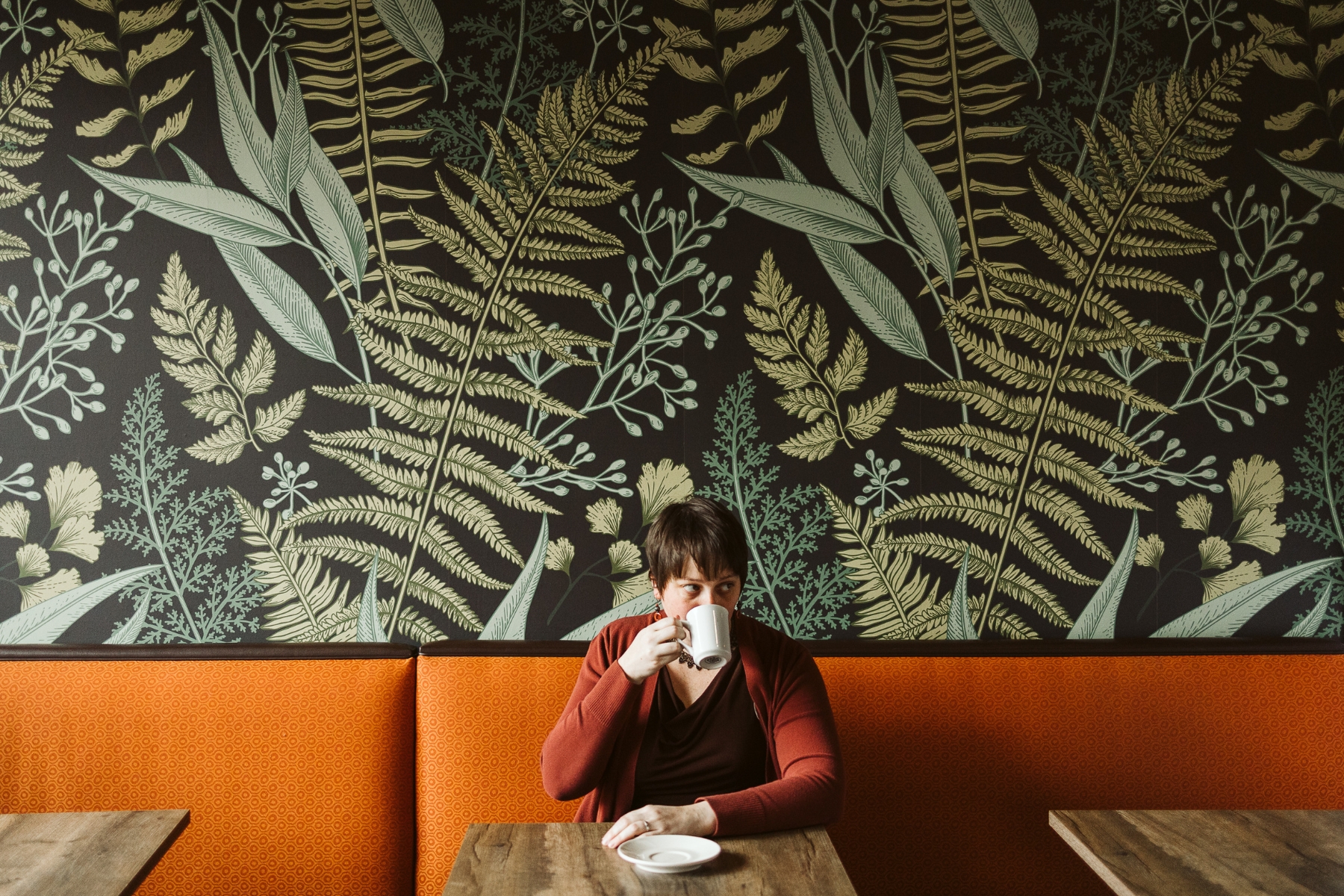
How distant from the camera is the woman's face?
1568mm

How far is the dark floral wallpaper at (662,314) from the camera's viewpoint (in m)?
2.02

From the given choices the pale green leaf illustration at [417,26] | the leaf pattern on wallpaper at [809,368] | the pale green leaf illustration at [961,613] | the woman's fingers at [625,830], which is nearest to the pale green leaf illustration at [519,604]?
the leaf pattern on wallpaper at [809,368]

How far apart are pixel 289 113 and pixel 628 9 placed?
78 centimetres

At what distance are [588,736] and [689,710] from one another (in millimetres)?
206

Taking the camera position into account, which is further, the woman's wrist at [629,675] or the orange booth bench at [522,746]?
the orange booth bench at [522,746]

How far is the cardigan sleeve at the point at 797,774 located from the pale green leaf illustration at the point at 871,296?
789 mm

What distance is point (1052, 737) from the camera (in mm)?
1987

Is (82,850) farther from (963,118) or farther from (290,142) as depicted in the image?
(963,118)

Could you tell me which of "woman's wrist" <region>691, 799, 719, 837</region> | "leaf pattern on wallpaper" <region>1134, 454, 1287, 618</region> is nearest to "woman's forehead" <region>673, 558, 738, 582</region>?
"woman's wrist" <region>691, 799, 719, 837</region>

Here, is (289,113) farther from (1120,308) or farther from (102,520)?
(1120,308)

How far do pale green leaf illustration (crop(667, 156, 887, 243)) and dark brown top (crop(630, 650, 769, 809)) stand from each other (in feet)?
3.34

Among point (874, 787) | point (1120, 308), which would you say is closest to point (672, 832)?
point (874, 787)

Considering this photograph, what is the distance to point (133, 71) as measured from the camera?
2035 millimetres

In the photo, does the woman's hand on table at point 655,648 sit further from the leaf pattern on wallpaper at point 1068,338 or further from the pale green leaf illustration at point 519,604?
the leaf pattern on wallpaper at point 1068,338
